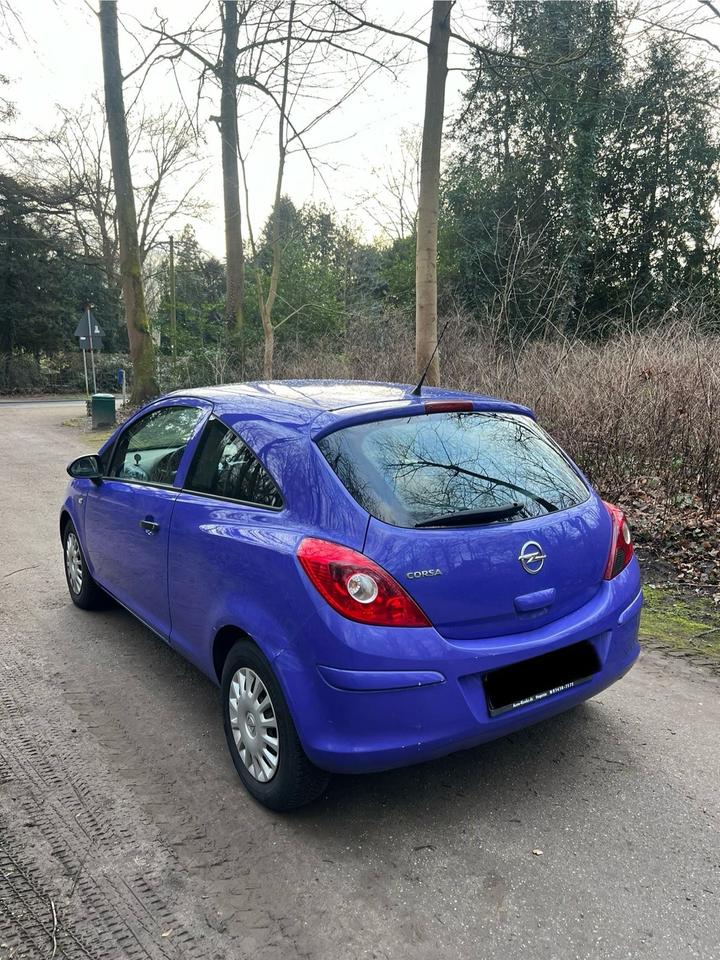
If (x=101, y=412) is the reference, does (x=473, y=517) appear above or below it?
above

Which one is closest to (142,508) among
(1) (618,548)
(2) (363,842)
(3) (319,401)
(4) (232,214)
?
(3) (319,401)

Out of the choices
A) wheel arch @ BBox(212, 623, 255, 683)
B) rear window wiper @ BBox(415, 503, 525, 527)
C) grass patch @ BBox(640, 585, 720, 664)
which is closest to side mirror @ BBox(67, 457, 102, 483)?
wheel arch @ BBox(212, 623, 255, 683)

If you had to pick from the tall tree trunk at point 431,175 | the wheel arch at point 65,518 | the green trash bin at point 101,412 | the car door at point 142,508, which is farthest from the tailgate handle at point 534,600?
the green trash bin at point 101,412

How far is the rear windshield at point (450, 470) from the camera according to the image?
260cm

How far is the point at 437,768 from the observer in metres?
2.97

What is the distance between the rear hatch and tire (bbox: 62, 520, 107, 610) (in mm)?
2830

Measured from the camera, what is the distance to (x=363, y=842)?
252 cm

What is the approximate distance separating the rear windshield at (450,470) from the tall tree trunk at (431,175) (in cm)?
659

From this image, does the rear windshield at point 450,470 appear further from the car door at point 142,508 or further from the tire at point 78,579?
the tire at point 78,579

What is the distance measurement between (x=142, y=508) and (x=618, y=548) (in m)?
2.45

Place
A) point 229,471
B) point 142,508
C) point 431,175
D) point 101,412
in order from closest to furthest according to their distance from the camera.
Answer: point 229,471 → point 142,508 → point 431,175 → point 101,412

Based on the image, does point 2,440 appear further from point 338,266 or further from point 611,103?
point 611,103

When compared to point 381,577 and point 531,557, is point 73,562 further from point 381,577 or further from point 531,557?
point 531,557

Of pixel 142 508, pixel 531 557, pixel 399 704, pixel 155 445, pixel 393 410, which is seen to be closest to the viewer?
pixel 399 704
